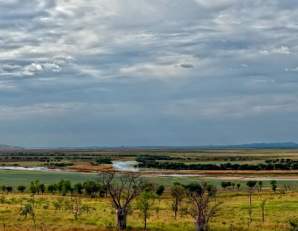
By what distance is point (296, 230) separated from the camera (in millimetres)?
39844

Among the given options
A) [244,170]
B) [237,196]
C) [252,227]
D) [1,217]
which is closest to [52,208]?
[1,217]

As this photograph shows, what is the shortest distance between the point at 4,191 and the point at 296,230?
203 feet

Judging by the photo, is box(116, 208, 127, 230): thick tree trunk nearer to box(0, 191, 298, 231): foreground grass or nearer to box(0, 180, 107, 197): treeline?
box(0, 191, 298, 231): foreground grass

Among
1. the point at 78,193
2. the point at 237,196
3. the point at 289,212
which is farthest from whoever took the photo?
the point at 78,193

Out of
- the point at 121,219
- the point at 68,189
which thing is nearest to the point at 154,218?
the point at 121,219

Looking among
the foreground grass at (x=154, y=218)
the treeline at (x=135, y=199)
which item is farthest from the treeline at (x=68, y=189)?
the foreground grass at (x=154, y=218)

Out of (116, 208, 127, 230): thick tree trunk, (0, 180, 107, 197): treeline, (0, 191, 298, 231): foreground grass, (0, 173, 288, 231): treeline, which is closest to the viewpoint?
(116, 208, 127, 230): thick tree trunk

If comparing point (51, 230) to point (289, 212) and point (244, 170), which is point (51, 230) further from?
point (244, 170)

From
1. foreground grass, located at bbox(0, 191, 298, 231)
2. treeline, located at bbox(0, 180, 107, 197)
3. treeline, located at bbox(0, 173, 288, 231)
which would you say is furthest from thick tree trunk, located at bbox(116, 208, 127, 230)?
treeline, located at bbox(0, 180, 107, 197)

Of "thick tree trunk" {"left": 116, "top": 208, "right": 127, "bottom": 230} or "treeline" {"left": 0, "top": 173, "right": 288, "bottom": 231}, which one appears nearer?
"thick tree trunk" {"left": 116, "top": 208, "right": 127, "bottom": 230}

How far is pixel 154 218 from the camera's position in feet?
185

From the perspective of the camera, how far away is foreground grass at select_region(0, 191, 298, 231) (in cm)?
4969

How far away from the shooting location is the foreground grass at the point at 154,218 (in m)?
49.7

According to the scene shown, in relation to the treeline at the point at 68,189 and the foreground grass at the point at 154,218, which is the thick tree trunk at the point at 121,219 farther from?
the treeline at the point at 68,189
